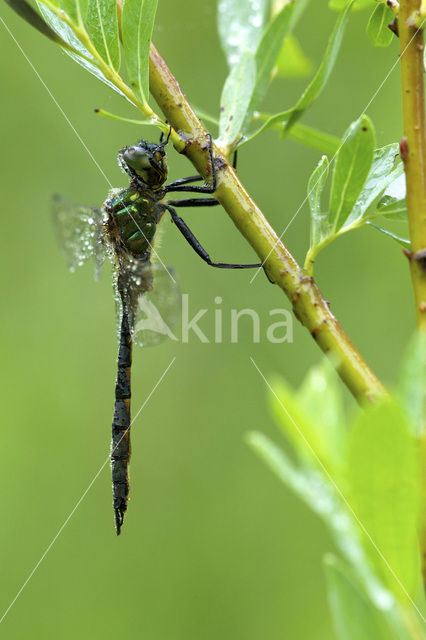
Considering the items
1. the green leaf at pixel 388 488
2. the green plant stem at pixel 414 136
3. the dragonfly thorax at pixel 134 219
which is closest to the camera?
the green leaf at pixel 388 488

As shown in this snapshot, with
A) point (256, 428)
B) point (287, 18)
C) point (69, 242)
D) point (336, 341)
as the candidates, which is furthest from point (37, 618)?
point (287, 18)

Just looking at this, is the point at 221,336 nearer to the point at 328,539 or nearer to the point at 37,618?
the point at 328,539

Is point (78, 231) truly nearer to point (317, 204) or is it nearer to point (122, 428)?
point (122, 428)

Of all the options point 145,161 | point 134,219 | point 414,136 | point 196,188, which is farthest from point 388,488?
point 134,219

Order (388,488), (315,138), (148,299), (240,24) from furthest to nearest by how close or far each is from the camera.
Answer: (148,299)
(240,24)
(315,138)
(388,488)

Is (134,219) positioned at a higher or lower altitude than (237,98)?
lower

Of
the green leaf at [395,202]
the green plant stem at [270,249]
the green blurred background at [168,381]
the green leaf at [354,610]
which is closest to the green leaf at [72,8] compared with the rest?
the green plant stem at [270,249]

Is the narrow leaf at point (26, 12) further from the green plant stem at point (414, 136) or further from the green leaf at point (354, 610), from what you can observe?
the green leaf at point (354, 610)
